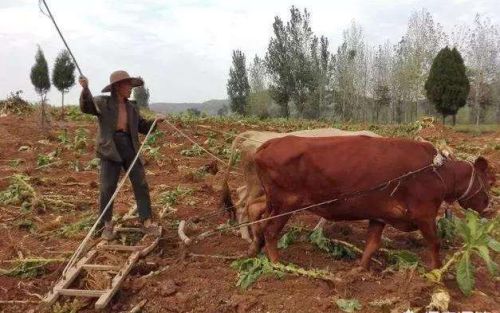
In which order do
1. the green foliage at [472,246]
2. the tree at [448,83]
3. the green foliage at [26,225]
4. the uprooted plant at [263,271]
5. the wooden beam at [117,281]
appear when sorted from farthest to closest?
the tree at [448,83] → the green foliage at [26,225] → the uprooted plant at [263,271] → the wooden beam at [117,281] → the green foliage at [472,246]

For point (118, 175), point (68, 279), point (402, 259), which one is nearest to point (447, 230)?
point (402, 259)

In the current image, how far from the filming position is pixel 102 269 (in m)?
6.39

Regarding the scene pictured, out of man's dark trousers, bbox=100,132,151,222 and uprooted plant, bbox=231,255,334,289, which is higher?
man's dark trousers, bbox=100,132,151,222

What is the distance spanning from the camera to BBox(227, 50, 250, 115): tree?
5331 cm

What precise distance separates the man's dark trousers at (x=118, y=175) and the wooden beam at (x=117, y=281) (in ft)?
3.26

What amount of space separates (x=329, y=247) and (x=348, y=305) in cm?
195

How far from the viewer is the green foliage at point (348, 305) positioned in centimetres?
528

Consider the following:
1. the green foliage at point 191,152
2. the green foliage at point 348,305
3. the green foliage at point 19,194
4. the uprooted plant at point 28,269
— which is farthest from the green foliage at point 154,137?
the green foliage at point 348,305

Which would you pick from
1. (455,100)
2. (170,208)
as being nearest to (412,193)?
(170,208)

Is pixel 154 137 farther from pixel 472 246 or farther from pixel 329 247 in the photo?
pixel 472 246

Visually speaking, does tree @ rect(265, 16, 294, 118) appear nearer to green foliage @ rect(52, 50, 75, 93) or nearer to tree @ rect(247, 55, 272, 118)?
tree @ rect(247, 55, 272, 118)

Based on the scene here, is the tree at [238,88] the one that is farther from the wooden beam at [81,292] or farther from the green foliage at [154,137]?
the wooden beam at [81,292]

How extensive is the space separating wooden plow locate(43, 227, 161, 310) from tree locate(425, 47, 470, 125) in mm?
28021

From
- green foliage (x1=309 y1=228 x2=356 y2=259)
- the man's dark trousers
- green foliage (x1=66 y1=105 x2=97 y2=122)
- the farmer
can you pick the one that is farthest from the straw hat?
green foliage (x1=66 y1=105 x2=97 y2=122)
